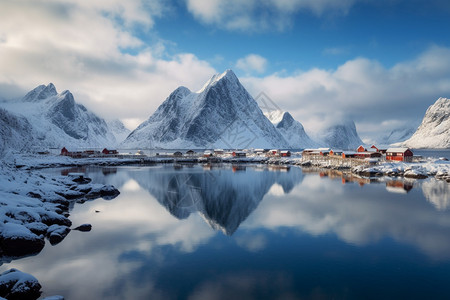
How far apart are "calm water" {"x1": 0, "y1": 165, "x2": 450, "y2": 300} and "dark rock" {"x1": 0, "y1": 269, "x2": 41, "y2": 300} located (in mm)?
1107

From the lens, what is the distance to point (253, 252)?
→ 62.4 ft

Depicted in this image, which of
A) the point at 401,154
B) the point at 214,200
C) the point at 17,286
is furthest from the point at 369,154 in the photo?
the point at 17,286

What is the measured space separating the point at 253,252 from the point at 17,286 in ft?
42.8

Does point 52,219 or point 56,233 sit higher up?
point 52,219

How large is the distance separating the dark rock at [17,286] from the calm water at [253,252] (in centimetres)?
111

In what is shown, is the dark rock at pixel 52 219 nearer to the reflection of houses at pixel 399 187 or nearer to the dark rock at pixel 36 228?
the dark rock at pixel 36 228

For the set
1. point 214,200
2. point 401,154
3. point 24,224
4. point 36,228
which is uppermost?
point 401,154

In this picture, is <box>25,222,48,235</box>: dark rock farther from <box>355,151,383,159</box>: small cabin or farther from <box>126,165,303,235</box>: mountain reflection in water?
<box>355,151,383,159</box>: small cabin

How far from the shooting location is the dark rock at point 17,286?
12.0m

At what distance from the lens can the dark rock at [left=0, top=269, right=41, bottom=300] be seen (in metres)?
12.0

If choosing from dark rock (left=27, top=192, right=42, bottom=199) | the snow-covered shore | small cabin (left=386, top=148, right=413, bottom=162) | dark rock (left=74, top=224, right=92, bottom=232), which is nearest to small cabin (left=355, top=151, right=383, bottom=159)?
small cabin (left=386, top=148, right=413, bottom=162)

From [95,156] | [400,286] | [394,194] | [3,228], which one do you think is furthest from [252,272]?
[95,156]

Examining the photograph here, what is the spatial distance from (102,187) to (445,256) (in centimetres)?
4041

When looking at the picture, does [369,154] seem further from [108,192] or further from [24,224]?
[24,224]
